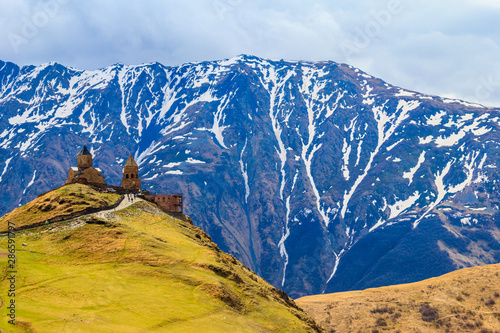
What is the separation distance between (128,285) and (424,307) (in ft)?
310

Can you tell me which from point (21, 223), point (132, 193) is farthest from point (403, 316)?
point (21, 223)

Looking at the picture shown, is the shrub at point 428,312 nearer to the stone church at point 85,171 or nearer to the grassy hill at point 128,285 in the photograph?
the grassy hill at point 128,285

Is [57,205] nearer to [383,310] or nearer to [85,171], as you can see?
[85,171]

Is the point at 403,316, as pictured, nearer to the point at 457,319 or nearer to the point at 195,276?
the point at 457,319

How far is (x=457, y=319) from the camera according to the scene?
138375mm

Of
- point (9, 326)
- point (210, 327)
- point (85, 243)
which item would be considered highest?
point (85, 243)

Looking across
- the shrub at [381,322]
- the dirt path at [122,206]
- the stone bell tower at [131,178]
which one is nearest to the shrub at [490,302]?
the shrub at [381,322]

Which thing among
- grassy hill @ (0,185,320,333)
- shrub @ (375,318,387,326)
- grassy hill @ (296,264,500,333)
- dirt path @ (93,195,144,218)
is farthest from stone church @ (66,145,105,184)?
shrub @ (375,318,387,326)

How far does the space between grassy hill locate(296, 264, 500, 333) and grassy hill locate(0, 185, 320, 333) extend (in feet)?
157

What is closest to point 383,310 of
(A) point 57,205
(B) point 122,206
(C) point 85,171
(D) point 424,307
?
(D) point 424,307

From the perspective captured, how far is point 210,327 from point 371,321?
84059mm

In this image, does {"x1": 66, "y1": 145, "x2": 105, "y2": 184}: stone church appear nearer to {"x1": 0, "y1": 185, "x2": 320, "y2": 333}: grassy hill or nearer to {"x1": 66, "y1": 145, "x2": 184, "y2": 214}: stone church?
{"x1": 66, "y1": 145, "x2": 184, "y2": 214}: stone church

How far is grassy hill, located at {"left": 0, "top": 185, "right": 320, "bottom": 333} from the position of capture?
6334 centimetres

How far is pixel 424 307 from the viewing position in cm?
14425
